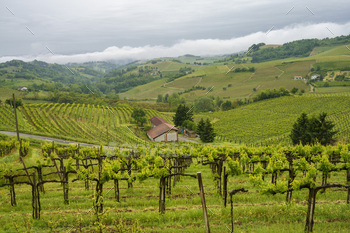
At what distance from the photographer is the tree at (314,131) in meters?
42.5

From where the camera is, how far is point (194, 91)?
161m

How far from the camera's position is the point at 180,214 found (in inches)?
452

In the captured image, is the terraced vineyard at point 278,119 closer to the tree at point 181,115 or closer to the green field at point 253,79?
the tree at point 181,115

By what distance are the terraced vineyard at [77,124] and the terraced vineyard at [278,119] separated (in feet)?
90.0

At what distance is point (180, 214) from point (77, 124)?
58.2 metres

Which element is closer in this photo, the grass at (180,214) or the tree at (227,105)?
the grass at (180,214)

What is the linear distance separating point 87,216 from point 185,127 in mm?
61887

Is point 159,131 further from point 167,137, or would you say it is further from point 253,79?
point 253,79

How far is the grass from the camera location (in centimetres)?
1006

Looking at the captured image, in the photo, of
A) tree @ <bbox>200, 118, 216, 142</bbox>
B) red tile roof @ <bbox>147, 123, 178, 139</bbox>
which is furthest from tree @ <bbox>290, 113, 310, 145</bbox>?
red tile roof @ <bbox>147, 123, 178, 139</bbox>

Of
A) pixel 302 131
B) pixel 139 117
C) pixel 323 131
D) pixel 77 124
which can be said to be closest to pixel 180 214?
pixel 323 131

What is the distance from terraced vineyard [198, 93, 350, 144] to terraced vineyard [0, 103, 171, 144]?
1081 inches

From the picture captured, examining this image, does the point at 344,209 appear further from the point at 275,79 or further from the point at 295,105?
the point at 275,79

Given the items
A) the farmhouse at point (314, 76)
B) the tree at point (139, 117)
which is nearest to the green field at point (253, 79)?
the farmhouse at point (314, 76)
